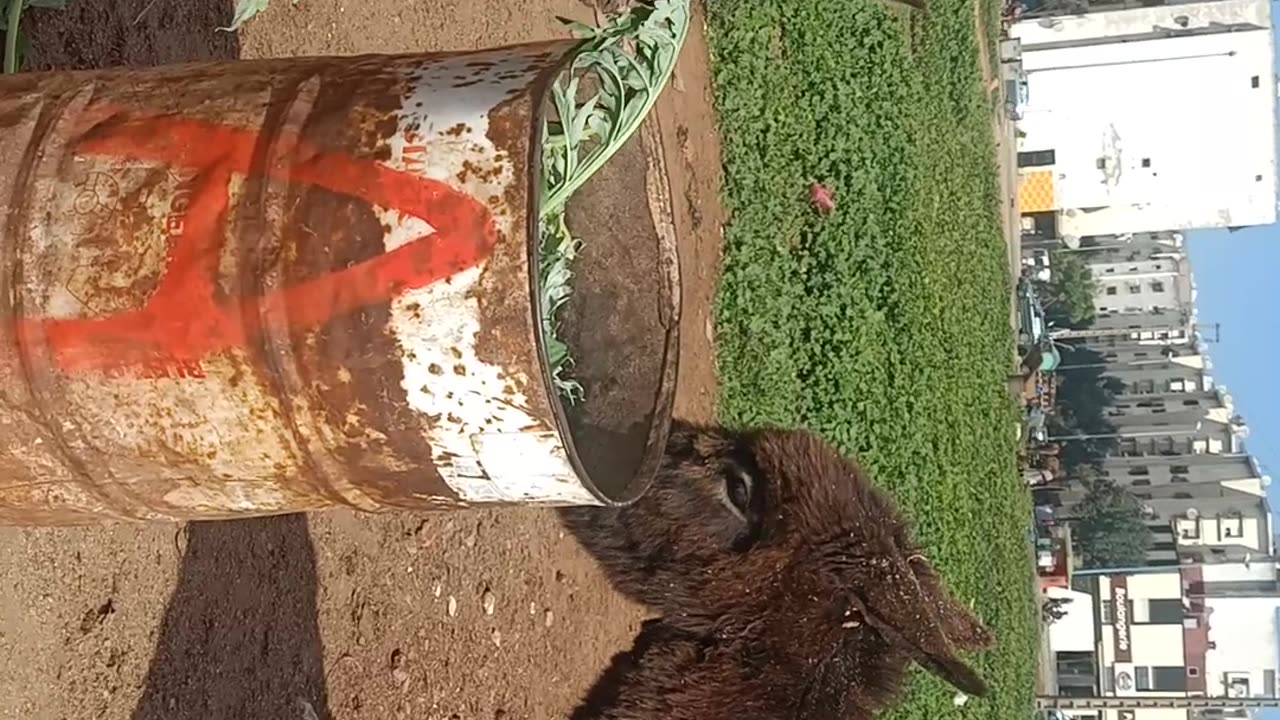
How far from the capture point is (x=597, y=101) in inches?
93.8

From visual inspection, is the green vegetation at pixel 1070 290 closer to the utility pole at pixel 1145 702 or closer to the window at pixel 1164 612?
the window at pixel 1164 612

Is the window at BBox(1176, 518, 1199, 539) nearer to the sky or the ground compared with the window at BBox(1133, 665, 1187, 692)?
nearer to the sky

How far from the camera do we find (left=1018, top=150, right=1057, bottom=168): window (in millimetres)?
30984

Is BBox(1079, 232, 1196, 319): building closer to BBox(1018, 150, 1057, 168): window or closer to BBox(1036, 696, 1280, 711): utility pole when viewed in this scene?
BBox(1018, 150, 1057, 168): window

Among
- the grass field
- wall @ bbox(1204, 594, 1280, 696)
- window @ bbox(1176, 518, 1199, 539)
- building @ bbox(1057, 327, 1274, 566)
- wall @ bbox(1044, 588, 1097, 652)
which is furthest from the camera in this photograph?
window @ bbox(1176, 518, 1199, 539)

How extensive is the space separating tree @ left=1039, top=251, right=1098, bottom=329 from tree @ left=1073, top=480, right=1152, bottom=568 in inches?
272

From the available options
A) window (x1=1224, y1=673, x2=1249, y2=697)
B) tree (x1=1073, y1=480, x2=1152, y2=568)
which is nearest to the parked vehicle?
tree (x1=1073, y1=480, x2=1152, y2=568)

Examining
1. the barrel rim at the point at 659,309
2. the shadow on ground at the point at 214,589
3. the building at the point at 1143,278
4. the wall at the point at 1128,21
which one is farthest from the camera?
the building at the point at 1143,278

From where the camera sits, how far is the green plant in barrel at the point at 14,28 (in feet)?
8.63

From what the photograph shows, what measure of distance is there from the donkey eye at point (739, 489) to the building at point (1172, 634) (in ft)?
81.6

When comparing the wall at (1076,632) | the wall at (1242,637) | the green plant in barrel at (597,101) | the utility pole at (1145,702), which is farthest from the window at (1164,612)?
the green plant in barrel at (597,101)

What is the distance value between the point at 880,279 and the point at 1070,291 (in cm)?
3607

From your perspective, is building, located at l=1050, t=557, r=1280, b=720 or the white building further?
building, located at l=1050, t=557, r=1280, b=720

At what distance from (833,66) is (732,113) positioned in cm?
184
